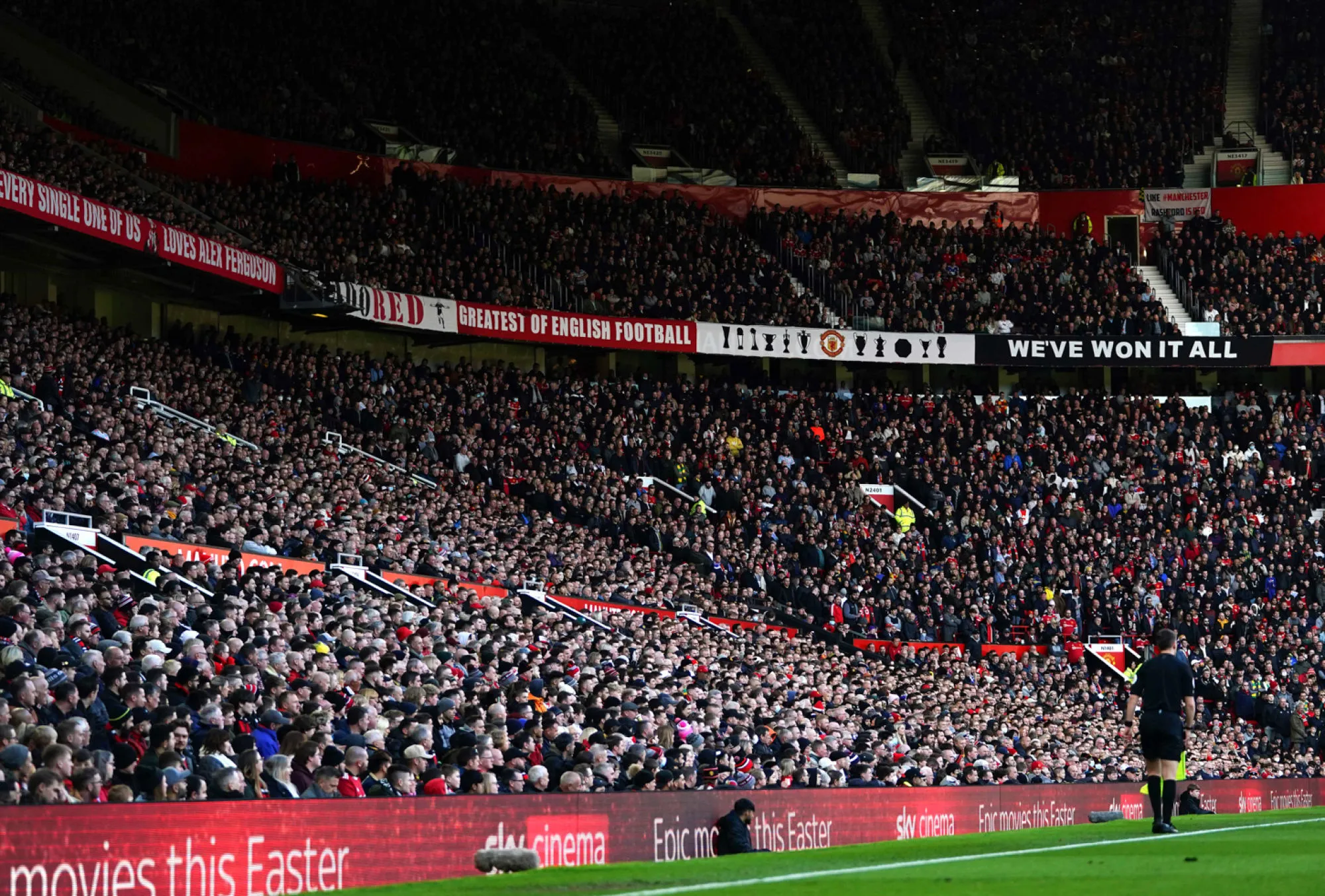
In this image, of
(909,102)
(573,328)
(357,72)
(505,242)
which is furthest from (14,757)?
(909,102)

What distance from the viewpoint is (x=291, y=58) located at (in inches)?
1665

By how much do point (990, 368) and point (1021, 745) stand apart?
2172 cm

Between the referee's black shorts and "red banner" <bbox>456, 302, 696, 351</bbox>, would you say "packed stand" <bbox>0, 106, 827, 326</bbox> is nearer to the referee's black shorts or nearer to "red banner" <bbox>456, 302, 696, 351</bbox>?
"red banner" <bbox>456, 302, 696, 351</bbox>

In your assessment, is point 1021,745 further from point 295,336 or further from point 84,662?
point 295,336

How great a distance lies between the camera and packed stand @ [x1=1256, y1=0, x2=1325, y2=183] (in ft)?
159

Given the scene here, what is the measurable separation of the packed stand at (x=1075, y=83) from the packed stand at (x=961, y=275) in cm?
350

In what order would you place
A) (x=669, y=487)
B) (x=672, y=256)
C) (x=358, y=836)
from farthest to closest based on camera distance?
1. (x=672, y=256)
2. (x=669, y=487)
3. (x=358, y=836)

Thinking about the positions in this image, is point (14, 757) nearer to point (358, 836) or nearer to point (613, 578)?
point (358, 836)

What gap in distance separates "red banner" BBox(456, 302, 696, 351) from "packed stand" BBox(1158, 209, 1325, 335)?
14477 mm

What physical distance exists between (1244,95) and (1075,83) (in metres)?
5.06

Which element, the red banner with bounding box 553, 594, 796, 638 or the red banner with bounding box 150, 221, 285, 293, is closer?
the red banner with bounding box 553, 594, 796, 638

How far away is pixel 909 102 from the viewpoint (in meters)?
51.8

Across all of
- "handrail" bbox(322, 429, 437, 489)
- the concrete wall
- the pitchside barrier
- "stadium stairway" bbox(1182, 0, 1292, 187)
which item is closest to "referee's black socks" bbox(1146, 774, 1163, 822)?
the pitchside barrier

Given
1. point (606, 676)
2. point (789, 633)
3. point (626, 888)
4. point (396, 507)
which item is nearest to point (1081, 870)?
point (626, 888)
